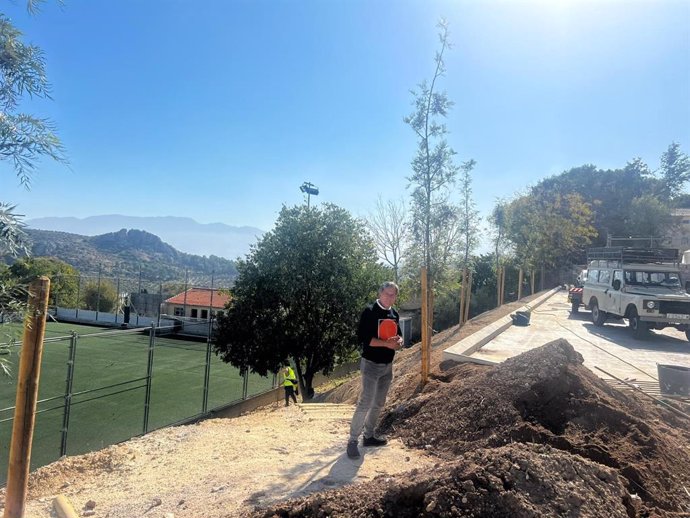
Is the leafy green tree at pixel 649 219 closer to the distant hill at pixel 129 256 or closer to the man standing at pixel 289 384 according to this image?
the distant hill at pixel 129 256

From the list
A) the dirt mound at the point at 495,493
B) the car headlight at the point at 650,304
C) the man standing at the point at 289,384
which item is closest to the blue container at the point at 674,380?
the dirt mound at the point at 495,493

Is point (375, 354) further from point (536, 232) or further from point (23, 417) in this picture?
point (536, 232)

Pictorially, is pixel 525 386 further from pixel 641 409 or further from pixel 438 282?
pixel 438 282

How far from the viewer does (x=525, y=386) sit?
5.14 meters

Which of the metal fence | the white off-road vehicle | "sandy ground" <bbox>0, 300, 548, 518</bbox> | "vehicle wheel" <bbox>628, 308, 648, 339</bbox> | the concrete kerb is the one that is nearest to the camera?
"sandy ground" <bbox>0, 300, 548, 518</bbox>

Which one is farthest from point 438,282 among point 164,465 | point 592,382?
point 164,465

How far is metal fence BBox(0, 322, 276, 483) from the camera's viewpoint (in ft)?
41.9

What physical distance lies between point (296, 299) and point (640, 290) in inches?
373

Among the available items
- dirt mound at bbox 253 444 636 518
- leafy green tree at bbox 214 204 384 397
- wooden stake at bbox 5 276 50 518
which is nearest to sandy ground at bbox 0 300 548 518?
wooden stake at bbox 5 276 50 518

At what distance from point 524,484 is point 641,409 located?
3.33 metres

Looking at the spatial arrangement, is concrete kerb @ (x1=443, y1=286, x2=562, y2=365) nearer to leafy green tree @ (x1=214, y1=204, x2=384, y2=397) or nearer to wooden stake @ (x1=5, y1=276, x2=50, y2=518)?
leafy green tree @ (x1=214, y1=204, x2=384, y2=397)

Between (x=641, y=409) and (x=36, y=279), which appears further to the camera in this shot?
(x=641, y=409)

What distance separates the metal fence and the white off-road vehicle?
11298 mm

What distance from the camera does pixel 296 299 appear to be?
13.6 m
